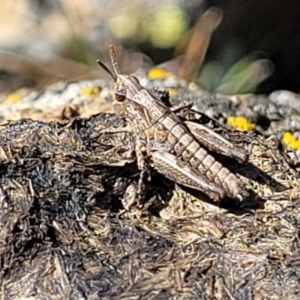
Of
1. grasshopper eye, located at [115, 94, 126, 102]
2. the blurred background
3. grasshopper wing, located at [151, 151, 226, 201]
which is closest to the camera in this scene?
grasshopper wing, located at [151, 151, 226, 201]

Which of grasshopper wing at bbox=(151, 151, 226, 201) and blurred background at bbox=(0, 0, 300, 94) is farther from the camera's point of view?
blurred background at bbox=(0, 0, 300, 94)

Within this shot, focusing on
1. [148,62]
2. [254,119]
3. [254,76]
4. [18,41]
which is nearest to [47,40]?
[18,41]

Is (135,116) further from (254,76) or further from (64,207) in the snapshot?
(254,76)

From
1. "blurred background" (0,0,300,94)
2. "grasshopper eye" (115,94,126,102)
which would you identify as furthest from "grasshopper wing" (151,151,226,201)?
"blurred background" (0,0,300,94)

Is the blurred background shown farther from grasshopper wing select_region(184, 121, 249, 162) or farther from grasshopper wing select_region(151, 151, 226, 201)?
grasshopper wing select_region(151, 151, 226, 201)

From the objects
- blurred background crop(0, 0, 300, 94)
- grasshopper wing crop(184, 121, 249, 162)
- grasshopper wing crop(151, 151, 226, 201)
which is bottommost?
blurred background crop(0, 0, 300, 94)

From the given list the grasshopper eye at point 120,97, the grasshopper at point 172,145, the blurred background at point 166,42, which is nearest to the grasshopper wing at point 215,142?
the grasshopper at point 172,145
